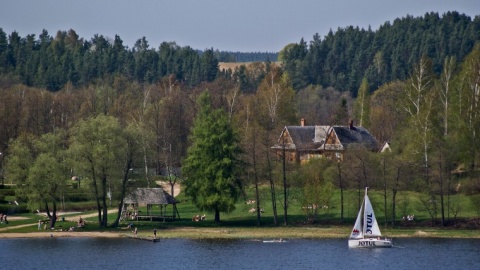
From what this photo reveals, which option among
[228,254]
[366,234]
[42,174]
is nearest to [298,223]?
[366,234]

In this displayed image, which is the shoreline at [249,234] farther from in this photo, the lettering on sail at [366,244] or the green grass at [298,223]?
the lettering on sail at [366,244]

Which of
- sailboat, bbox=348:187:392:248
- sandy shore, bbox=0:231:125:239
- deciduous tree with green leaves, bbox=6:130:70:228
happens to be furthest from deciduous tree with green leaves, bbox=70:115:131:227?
sailboat, bbox=348:187:392:248

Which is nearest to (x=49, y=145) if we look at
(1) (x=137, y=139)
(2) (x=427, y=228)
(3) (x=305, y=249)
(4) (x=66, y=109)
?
(1) (x=137, y=139)

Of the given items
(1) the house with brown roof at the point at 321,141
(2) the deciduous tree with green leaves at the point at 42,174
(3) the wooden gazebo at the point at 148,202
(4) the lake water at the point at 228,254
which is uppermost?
(1) the house with brown roof at the point at 321,141

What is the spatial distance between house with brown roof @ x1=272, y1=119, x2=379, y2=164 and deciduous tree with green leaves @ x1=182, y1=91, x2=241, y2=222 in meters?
24.5

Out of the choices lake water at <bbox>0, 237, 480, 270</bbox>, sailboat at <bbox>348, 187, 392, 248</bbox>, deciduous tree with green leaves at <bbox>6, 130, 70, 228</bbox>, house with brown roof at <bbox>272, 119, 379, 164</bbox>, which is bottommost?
lake water at <bbox>0, 237, 480, 270</bbox>

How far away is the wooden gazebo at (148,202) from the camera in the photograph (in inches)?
3639

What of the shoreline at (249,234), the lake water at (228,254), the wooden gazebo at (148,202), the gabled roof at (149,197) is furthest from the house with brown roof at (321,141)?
the lake water at (228,254)

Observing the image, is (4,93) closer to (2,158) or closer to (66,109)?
(66,109)

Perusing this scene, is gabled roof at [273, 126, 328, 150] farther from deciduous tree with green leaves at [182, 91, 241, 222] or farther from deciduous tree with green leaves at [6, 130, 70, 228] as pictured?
deciduous tree with green leaves at [6, 130, 70, 228]

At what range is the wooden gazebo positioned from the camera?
303ft

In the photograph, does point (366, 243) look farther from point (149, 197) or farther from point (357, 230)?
point (149, 197)

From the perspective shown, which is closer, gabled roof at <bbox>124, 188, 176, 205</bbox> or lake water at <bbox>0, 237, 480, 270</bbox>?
lake water at <bbox>0, 237, 480, 270</bbox>

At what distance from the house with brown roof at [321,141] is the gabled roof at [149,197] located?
26.3 meters
